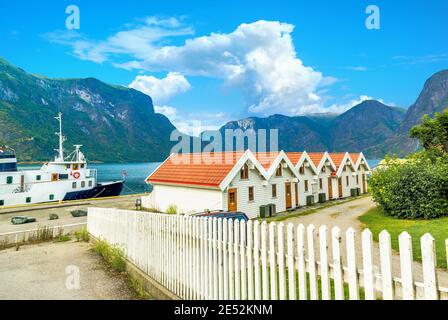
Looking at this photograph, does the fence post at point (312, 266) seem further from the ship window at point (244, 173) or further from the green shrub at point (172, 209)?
the green shrub at point (172, 209)

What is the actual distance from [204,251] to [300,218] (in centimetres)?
1843

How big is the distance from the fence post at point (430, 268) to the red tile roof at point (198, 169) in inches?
748

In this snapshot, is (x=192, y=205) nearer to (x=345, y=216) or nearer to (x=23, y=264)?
(x=345, y=216)

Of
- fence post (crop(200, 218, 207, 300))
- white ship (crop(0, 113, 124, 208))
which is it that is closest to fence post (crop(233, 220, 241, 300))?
fence post (crop(200, 218, 207, 300))

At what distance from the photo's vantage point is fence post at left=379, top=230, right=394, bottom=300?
317 cm

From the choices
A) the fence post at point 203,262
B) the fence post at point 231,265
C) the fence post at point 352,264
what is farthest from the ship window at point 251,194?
the fence post at point 352,264

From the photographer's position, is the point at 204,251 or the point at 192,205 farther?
the point at 192,205

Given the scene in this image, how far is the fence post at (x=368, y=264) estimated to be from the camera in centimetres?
331

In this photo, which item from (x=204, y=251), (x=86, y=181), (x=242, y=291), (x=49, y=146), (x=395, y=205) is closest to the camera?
(x=242, y=291)

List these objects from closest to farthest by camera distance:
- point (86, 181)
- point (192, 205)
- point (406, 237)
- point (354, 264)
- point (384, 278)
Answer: point (406, 237) → point (384, 278) → point (354, 264) → point (192, 205) → point (86, 181)

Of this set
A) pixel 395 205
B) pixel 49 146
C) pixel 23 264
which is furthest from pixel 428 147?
pixel 49 146

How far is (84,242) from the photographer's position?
1477cm

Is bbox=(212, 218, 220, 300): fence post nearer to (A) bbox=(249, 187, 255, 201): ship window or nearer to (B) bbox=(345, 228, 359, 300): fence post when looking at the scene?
(B) bbox=(345, 228, 359, 300): fence post

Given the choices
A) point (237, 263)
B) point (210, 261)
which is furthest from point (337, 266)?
point (210, 261)
